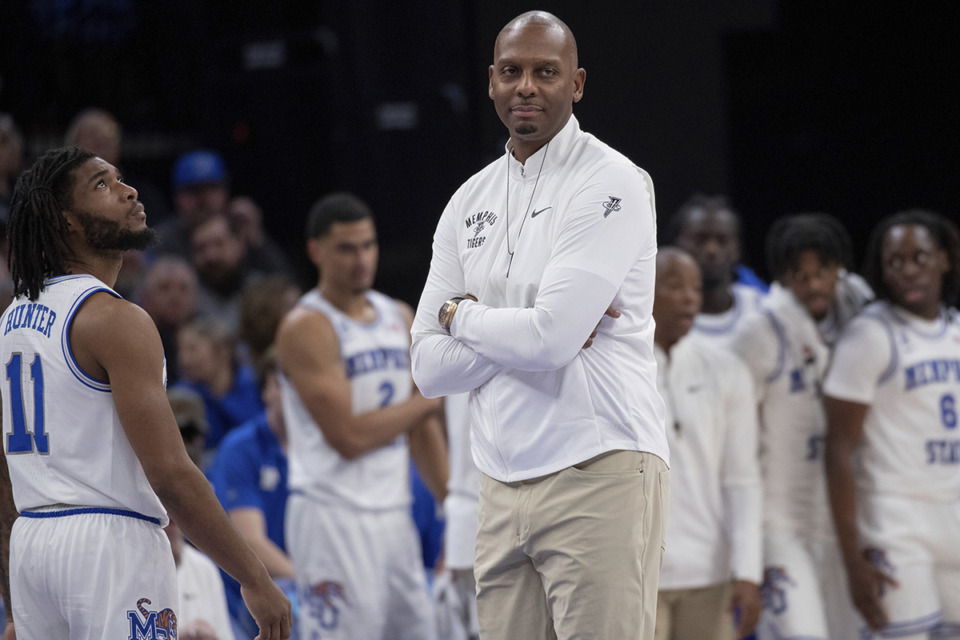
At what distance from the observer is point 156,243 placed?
3.20 meters

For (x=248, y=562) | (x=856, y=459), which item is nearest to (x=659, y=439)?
(x=248, y=562)

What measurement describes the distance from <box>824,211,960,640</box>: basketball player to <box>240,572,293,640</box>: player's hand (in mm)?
2723

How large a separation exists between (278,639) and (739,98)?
5554 mm

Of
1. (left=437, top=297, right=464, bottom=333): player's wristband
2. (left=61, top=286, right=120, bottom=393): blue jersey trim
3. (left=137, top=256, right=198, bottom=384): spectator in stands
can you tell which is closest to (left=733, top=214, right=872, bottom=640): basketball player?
(left=437, top=297, right=464, bottom=333): player's wristband

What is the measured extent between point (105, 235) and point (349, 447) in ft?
6.99

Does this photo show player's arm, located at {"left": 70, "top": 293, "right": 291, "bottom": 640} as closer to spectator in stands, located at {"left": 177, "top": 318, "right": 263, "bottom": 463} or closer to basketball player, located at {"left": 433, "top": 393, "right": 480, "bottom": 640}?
basketball player, located at {"left": 433, "top": 393, "right": 480, "bottom": 640}

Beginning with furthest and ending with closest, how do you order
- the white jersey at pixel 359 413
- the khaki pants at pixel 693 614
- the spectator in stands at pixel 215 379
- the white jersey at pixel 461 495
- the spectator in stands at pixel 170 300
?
the spectator in stands at pixel 170 300
the spectator in stands at pixel 215 379
the white jersey at pixel 359 413
the white jersey at pixel 461 495
the khaki pants at pixel 693 614

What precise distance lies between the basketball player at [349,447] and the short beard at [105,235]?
6.54ft

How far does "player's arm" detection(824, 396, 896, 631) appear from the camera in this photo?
4.86 metres

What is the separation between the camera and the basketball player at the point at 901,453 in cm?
486

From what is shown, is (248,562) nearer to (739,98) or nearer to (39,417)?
(39,417)

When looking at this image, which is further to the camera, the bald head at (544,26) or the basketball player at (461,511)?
the basketball player at (461,511)

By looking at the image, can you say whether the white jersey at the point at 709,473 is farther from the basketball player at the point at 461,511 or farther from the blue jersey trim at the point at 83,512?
the blue jersey trim at the point at 83,512

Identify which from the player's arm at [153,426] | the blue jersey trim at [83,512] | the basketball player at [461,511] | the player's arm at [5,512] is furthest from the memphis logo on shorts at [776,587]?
the player's arm at [5,512]
